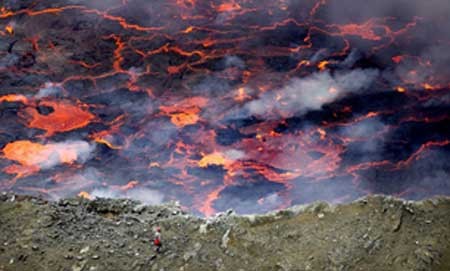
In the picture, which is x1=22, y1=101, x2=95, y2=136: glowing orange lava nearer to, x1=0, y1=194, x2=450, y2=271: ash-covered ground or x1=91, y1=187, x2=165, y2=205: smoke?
x1=91, y1=187, x2=165, y2=205: smoke

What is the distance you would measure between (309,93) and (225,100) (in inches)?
45.6

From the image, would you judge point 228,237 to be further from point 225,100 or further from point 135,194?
point 225,100

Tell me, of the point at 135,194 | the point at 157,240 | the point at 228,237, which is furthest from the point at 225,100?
the point at 157,240

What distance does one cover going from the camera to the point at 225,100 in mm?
7480

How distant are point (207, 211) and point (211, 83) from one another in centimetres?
241

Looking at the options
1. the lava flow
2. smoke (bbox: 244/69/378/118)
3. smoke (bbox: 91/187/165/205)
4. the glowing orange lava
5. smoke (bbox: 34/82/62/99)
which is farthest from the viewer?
smoke (bbox: 34/82/62/99)

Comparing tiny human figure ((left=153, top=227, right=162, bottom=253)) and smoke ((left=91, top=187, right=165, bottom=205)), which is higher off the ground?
tiny human figure ((left=153, top=227, right=162, bottom=253))

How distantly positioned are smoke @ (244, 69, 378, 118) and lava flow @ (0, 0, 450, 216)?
0.8 inches

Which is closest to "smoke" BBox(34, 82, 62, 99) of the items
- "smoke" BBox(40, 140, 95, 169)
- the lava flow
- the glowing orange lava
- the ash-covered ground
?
the lava flow

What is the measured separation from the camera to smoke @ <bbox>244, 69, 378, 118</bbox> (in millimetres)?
7340

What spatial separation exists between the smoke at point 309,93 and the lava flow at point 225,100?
21 mm

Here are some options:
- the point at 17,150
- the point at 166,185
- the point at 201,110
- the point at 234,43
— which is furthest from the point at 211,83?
the point at 17,150

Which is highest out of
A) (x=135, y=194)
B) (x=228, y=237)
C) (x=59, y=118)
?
(x=228, y=237)

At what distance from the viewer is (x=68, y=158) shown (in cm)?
660
